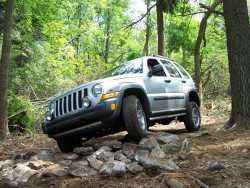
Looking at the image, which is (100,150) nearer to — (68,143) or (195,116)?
(68,143)

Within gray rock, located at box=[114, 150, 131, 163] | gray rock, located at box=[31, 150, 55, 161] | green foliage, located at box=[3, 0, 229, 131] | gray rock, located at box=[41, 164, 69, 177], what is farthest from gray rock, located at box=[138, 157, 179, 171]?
green foliage, located at box=[3, 0, 229, 131]

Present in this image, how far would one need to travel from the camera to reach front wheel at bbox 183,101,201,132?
9875mm

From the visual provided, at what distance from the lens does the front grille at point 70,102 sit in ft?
23.0

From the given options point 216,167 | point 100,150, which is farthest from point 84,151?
point 216,167

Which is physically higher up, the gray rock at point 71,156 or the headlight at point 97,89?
the headlight at point 97,89

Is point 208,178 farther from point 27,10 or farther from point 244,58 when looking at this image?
point 27,10

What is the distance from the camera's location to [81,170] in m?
6.07

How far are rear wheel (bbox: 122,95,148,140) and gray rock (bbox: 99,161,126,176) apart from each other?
3.31 feet

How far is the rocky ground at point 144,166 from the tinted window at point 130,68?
154cm

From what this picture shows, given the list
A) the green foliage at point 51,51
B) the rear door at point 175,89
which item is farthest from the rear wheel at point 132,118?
the green foliage at point 51,51

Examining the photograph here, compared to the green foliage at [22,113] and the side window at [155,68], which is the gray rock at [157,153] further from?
the green foliage at [22,113]

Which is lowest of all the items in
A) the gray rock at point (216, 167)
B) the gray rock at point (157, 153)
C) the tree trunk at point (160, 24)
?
the gray rock at point (216, 167)

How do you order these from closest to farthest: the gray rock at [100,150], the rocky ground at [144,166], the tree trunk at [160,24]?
the rocky ground at [144,166], the gray rock at [100,150], the tree trunk at [160,24]

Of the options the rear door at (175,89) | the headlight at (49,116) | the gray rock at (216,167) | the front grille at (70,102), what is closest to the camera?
the gray rock at (216,167)
